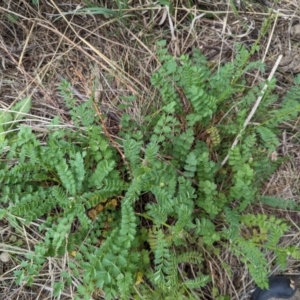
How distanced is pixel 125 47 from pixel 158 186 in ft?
2.50

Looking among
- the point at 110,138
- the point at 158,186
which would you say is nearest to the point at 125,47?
the point at 110,138

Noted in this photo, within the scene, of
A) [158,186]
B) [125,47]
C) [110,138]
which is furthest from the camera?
[125,47]

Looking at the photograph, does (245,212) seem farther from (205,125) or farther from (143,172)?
(143,172)

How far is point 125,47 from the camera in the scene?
2133 millimetres

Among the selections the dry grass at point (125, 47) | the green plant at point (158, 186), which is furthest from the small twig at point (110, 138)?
the dry grass at point (125, 47)

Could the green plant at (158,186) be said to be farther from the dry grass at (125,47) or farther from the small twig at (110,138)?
the dry grass at (125,47)

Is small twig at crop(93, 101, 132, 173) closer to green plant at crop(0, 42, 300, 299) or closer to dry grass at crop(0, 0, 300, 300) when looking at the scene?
green plant at crop(0, 42, 300, 299)

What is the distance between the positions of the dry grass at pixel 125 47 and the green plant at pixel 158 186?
0.15 m

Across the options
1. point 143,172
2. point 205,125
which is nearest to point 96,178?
point 143,172

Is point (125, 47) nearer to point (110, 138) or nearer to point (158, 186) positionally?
point (110, 138)

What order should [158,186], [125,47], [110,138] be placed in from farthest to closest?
[125,47] < [110,138] < [158,186]

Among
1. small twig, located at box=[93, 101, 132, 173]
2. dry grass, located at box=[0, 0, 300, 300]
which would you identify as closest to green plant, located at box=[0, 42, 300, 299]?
small twig, located at box=[93, 101, 132, 173]

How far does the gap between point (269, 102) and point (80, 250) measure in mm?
1003

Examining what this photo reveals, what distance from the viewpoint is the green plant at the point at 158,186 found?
1.68 metres
